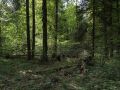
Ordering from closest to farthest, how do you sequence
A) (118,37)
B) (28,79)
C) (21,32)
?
(28,79), (118,37), (21,32)

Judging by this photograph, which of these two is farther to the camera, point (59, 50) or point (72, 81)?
point (59, 50)

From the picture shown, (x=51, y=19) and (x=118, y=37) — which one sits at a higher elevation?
(x=51, y=19)

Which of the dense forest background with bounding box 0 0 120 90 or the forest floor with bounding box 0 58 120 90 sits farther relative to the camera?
the dense forest background with bounding box 0 0 120 90

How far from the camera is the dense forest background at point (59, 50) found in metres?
13.4

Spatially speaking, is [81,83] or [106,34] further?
[106,34]

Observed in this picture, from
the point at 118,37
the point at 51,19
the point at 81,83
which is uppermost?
the point at 51,19

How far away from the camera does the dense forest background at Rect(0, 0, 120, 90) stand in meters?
13.4

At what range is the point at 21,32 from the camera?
35688 mm

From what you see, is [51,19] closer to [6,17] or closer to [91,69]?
[6,17]

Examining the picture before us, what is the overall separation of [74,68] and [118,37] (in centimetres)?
1020

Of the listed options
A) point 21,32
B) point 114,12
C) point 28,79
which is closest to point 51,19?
point 21,32

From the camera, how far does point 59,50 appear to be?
3234 centimetres

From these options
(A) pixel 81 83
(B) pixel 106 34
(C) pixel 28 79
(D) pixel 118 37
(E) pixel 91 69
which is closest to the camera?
(A) pixel 81 83

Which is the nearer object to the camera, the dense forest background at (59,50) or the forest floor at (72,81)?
the forest floor at (72,81)
